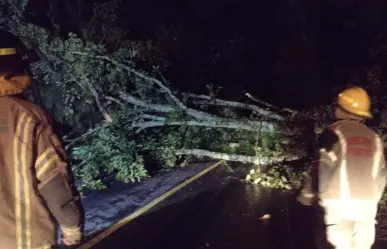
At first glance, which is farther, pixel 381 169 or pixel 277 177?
pixel 277 177

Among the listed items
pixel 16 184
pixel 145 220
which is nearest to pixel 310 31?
pixel 145 220

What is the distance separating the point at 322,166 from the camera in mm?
3338

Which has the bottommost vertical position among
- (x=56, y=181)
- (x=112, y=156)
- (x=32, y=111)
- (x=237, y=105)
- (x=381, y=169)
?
(x=112, y=156)

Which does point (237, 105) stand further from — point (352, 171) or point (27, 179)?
point (27, 179)

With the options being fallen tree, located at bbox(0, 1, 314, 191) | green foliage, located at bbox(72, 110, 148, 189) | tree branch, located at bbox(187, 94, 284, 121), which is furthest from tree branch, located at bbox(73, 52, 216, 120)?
green foliage, located at bbox(72, 110, 148, 189)

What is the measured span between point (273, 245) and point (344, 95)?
2.52 m

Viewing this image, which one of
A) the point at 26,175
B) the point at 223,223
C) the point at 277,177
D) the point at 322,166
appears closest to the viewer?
the point at 26,175

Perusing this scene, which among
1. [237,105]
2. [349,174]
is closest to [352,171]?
[349,174]

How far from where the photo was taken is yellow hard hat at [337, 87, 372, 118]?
10.8 feet

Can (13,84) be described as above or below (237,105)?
above

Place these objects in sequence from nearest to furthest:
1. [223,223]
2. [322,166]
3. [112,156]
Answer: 1. [322,166]
2. [223,223]
3. [112,156]

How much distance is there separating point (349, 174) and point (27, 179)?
2.09 m

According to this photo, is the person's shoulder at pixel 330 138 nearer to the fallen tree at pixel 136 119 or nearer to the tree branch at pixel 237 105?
the fallen tree at pixel 136 119

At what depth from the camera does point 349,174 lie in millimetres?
3244
